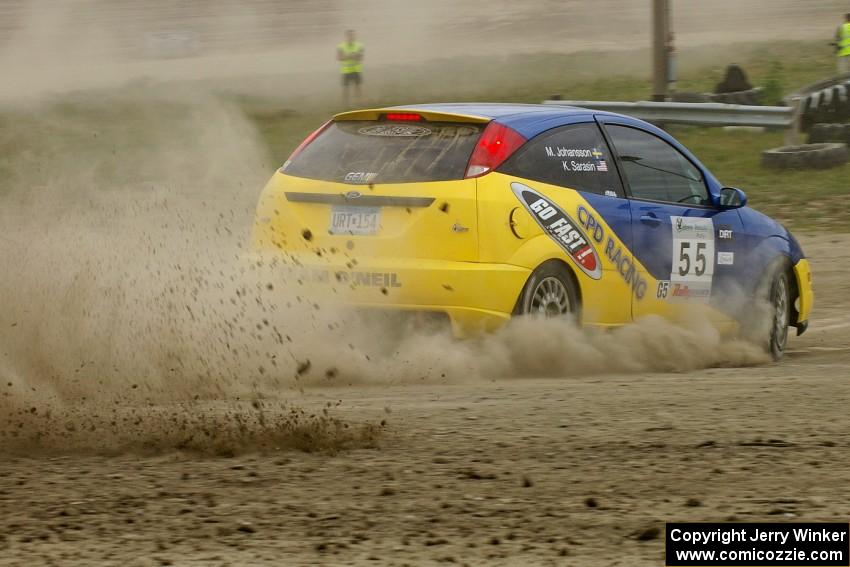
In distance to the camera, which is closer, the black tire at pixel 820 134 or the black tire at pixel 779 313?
the black tire at pixel 779 313

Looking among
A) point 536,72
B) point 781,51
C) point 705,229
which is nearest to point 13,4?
point 536,72

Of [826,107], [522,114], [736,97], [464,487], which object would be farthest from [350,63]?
[464,487]

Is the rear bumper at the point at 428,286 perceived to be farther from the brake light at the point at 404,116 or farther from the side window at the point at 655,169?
the side window at the point at 655,169

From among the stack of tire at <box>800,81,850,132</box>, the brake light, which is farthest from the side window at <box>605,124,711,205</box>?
the stack of tire at <box>800,81,850,132</box>

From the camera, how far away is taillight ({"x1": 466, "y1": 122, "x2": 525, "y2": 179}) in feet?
24.8

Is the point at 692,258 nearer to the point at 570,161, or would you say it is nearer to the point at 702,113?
the point at 570,161

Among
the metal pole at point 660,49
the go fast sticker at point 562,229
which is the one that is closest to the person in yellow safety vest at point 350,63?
the metal pole at point 660,49

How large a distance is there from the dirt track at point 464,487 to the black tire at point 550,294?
36.6 inches

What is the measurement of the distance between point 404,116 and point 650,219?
5.52 feet

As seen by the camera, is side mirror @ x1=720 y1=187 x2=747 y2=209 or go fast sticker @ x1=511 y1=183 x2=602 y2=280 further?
side mirror @ x1=720 y1=187 x2=747 y2=209

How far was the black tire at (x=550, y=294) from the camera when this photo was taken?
24.9ft

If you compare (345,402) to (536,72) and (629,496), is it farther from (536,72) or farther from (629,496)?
(536,72)

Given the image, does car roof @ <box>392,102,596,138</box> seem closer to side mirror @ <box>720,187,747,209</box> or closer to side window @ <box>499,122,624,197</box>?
side window @ <box>499,122,624,197</box>

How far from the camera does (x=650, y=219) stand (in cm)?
853
